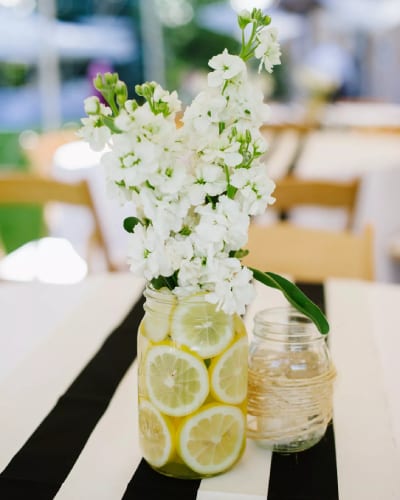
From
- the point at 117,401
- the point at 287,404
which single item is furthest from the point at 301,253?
the point at 287,404

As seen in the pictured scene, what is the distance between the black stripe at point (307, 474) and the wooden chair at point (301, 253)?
2.89ft

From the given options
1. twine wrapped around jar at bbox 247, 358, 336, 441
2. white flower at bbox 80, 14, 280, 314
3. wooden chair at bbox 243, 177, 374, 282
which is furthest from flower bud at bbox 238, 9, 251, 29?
wooden chair at bbox 243, 177, 374, 282

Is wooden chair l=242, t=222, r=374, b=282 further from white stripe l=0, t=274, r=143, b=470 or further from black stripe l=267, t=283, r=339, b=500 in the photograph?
black stripe l=267, t=283, r=339, b=500

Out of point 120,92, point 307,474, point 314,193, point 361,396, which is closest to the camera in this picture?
point 120,92

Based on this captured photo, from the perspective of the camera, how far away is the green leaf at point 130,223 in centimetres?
76

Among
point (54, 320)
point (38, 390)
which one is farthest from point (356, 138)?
point (38, 390)

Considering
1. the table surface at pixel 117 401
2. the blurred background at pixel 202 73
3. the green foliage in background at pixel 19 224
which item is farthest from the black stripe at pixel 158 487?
the green foliage in background at pixel 19 224

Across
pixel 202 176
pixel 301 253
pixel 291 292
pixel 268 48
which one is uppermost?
pixel 268 48

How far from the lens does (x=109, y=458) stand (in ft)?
2.75

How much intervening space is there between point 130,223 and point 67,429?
30 cm

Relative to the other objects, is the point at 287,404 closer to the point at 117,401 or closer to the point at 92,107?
the point at 117,401

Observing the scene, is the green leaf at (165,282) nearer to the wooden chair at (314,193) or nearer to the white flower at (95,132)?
the white flower at (95,132)

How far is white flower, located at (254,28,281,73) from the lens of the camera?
2.32 ft

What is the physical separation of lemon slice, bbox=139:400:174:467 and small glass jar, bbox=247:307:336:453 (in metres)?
0.11
